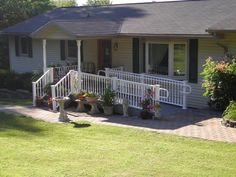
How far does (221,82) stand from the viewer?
581 inches

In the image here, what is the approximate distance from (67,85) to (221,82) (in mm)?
6246

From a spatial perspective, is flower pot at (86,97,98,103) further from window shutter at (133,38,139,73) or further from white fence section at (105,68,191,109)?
window shutter at (133,38,139,73)

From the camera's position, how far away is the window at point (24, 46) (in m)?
25.4

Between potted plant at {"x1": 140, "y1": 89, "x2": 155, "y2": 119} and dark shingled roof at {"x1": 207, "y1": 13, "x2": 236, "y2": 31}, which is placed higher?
dark shingled roof at {"x1": 207, "y1": 13, "x2": 236, "y2": 31}

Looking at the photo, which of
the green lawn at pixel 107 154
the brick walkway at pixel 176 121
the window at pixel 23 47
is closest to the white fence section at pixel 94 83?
the brick walkway at pixel 176 121

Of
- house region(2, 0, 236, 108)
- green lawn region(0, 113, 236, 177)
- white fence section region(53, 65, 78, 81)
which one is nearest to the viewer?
green lawn region(0, 113, 236, 177)

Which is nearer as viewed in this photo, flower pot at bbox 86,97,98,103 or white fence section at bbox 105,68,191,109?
flower pot at bbox 86,97,98,103

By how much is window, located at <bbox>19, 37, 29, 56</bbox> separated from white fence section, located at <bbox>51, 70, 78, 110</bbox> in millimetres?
8297

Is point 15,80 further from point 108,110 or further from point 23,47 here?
point 108,110

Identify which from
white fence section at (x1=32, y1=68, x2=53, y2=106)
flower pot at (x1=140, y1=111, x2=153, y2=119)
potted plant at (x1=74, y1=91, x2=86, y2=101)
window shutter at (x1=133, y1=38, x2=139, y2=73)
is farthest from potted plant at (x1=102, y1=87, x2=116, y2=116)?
window shutter at (x1=133, y1=38, x2=139, y2=73)

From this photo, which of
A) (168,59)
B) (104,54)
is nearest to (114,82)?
(168,59)

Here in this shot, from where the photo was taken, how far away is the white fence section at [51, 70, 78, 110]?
17.6m

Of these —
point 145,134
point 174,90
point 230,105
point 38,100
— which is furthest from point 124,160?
point 38,100

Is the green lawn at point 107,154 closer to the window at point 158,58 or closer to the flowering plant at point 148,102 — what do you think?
the flowering plant at point 148,102
